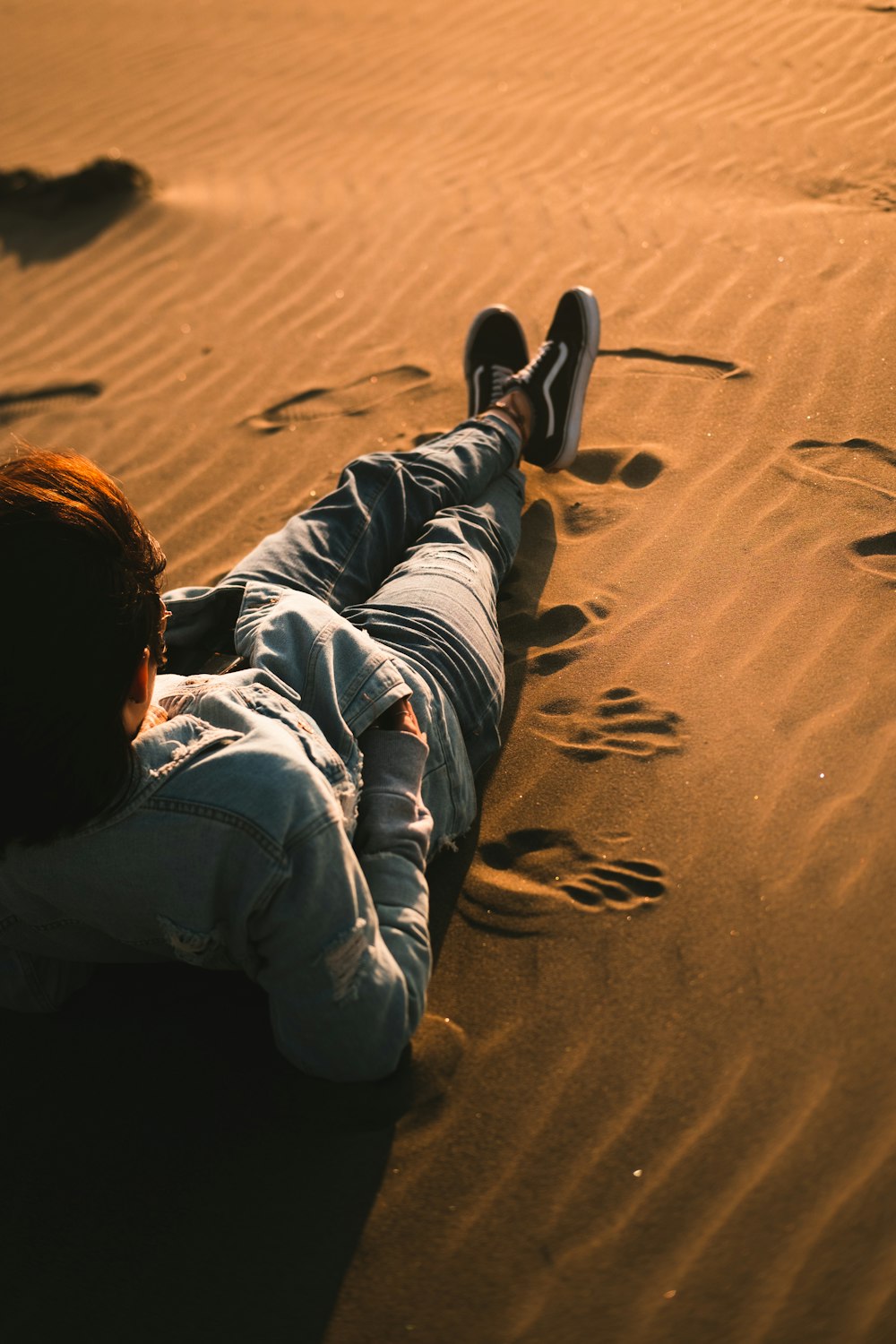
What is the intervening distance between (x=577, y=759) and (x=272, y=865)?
1027mm

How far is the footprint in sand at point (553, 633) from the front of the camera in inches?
106

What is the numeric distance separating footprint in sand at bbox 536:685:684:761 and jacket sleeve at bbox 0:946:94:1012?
1.13 m

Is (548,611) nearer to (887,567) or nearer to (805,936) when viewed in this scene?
(887,567)

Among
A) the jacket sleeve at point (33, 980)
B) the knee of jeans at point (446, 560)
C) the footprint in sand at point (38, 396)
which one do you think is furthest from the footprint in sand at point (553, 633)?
the footprint in sand at point (38, 396)

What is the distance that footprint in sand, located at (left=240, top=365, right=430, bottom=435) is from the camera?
393 centimetres

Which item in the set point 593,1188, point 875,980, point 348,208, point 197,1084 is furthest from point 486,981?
point 348,208

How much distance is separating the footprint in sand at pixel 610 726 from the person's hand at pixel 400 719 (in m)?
0.54

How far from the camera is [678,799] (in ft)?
7.43

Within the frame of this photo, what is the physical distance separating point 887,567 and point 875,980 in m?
1.22

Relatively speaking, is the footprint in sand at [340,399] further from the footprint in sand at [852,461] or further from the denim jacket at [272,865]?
the denim jacket at [272,865]

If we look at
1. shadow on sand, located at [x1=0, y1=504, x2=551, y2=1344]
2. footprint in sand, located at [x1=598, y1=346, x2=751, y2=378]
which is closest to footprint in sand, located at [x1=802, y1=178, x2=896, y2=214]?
footprint in sand, located at [x1=598, y1=346, x2=751, y2=378]

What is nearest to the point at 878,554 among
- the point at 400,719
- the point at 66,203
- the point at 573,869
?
the point at 573,869

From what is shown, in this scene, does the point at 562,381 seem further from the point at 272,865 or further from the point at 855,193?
the point at 272,865

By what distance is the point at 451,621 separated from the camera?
232 centimetres
